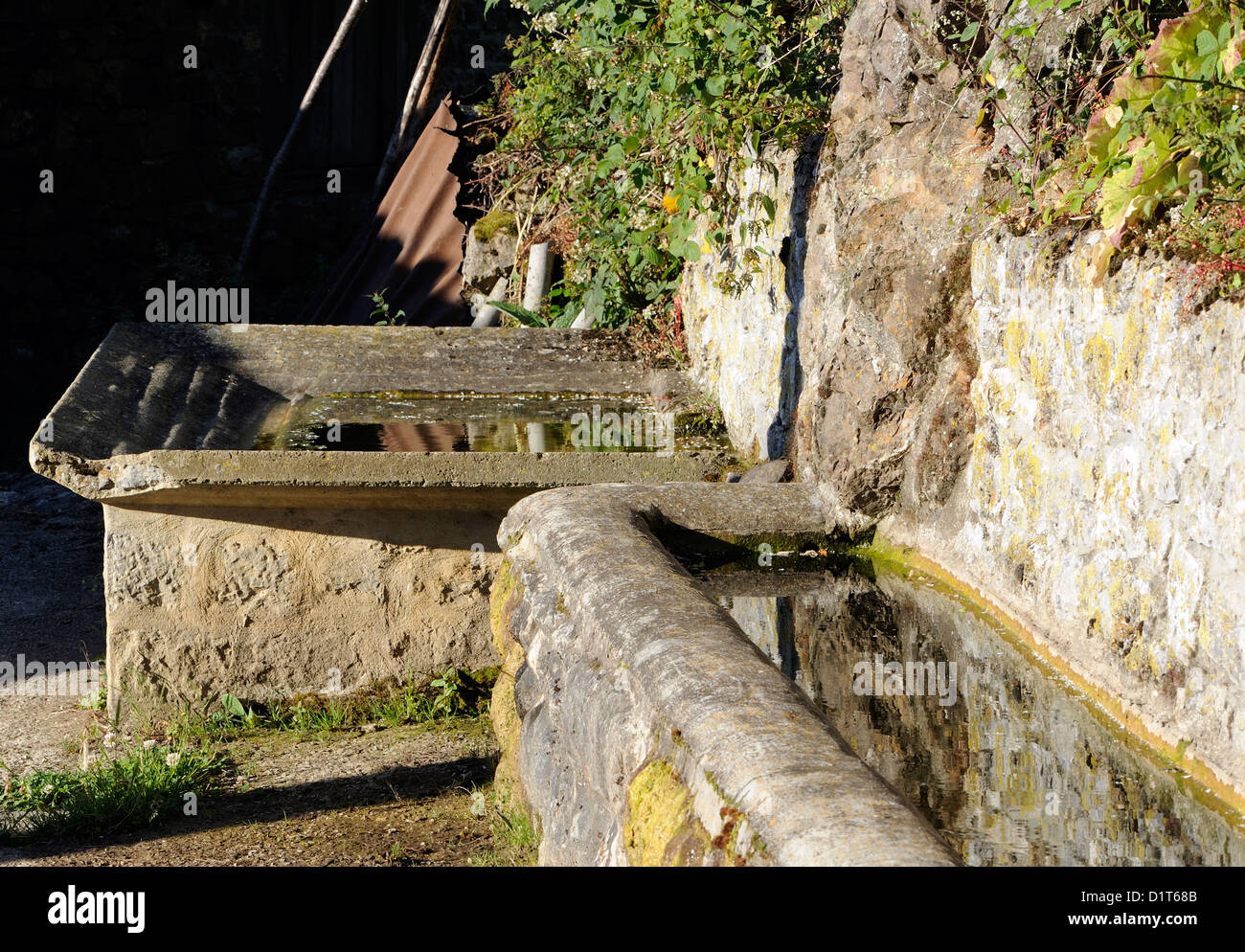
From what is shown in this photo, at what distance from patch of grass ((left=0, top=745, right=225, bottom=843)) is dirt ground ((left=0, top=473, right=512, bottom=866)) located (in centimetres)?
4

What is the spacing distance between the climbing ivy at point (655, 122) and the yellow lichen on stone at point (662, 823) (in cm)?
210

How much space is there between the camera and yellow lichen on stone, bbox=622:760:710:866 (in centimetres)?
152

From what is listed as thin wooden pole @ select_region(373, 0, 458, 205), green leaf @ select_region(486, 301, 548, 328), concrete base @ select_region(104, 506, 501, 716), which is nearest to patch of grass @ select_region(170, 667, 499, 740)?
concrete base @ select_region(104, 506, 501, 716)

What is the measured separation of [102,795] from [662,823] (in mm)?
2083

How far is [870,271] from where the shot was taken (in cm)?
276

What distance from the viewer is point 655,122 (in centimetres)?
404

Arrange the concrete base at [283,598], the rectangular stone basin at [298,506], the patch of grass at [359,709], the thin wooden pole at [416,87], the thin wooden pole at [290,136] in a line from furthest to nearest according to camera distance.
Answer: the thin wooden pole at [290,136] < the thin wooden pole at [416,87] < the patch of grass at [359,709] < the concrete base at [283,598] < the rectangular stone basin at [298,506]

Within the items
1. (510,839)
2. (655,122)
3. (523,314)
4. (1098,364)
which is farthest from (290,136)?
(1098,364)

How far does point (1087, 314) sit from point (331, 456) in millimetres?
1932

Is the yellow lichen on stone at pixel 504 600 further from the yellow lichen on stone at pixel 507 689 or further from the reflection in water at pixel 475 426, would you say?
the reflection in water at pixel 475 426

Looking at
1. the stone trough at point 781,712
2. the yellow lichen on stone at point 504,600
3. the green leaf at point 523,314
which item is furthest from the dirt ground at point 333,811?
the green leaf at point 523,314

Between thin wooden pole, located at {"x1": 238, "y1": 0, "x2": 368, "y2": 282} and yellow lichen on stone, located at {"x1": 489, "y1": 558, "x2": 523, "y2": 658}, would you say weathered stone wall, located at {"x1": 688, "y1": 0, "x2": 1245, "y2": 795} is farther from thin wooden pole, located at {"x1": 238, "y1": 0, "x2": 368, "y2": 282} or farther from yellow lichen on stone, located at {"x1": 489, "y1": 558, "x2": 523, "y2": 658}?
thin wooden pole, located at {"x1": 238, "y1": 0, "x2": 368, "y2": 282}

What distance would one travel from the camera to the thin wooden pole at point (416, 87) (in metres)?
7.98
